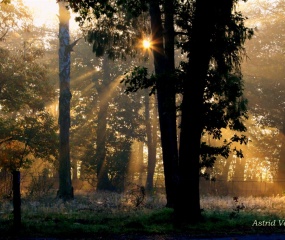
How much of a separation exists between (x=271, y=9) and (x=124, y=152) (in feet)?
72.3

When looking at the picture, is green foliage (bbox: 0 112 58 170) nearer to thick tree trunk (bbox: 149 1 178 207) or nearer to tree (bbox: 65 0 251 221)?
thick tree trunk (bbox: 149 1 178 207)

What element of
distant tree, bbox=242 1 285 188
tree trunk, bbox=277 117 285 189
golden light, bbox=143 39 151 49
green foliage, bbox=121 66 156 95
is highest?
distant tree, bbox=242 1 285 188

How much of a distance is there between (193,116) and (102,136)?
84.6 ft

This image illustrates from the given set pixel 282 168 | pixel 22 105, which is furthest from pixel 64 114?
pixel 282 168

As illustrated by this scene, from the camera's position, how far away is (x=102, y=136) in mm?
35938

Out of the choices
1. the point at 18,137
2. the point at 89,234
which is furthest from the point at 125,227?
the point at 18,137

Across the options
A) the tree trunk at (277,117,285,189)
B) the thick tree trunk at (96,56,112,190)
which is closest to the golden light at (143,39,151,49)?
the thick tree trunk at (96,56,112,190)

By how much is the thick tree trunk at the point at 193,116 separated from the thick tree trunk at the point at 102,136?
24310 millimetres

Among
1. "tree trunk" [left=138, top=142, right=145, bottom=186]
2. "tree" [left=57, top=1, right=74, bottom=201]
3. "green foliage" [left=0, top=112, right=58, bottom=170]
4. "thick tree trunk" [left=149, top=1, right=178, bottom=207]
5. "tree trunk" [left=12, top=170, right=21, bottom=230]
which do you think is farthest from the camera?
"tree trunk" [left=138, top=142, right=145, bottom=186]

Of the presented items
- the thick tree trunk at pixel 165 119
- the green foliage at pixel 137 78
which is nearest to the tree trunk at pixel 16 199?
the green foliage at pixel 137 78

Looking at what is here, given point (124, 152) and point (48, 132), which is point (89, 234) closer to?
point (48, 132)

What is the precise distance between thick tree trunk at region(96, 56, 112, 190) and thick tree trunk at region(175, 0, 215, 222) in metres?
24.3

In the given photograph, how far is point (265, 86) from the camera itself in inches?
1603

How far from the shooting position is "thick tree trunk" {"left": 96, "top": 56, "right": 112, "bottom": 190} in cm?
3466
